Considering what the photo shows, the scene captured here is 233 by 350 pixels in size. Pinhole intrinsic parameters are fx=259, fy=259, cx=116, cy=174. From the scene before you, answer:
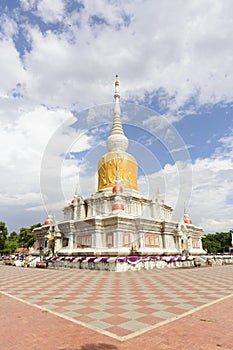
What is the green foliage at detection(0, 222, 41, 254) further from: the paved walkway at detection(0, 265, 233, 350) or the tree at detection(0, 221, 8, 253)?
the paved walkway at detection(0, 265, 233, 350)

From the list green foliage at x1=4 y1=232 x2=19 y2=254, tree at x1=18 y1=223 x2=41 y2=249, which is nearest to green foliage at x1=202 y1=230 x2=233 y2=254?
tree at x1=18 y1=223 x2=41 y2=249

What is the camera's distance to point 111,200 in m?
35.4

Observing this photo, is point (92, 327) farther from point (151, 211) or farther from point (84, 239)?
→ point (151, 211)

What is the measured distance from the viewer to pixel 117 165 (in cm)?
3972

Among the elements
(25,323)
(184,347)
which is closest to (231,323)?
(184,347)

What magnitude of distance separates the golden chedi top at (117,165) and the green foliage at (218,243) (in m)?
39.8

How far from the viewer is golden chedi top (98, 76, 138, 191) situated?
3938 centimetres

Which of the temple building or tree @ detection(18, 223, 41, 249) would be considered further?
tree @ detection(18, 223, 41, 249)

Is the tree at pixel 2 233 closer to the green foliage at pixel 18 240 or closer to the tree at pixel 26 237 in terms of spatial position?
the green foliage at pixel 18 240

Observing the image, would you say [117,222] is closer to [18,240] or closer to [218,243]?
[18,240]

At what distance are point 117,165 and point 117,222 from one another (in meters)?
12.2

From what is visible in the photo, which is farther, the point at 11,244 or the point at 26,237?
the point at 11,244

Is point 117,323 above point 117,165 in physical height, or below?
below

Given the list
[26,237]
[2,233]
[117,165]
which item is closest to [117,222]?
[117,165]
